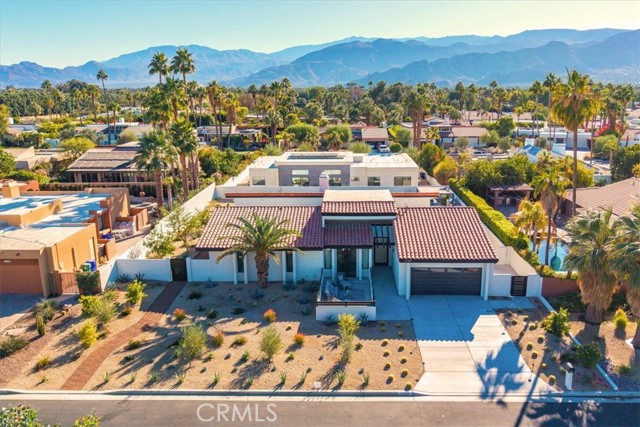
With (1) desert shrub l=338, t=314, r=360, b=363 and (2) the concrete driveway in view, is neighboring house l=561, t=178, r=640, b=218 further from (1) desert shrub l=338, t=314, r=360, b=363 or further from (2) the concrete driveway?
(1) desert shrub l=338, t=314, r=360, b=363

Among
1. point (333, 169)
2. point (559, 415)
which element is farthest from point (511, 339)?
A: point (333, 169)

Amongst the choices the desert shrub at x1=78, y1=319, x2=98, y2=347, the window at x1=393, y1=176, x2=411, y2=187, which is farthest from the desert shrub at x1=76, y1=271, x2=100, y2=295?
the window at x1=393, y1=176, x2=411, y2=187

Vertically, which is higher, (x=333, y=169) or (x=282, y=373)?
(x=333, y=169)

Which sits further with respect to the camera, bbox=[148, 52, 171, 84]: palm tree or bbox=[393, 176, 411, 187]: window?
bbox=[148, 52, 171, 84]: palm tree

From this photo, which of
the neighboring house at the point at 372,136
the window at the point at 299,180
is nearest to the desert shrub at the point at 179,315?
the window at the point at 299,180

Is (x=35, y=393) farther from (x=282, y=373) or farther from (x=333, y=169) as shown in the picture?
(x=333, y=169)
